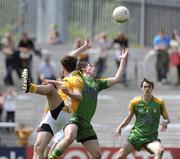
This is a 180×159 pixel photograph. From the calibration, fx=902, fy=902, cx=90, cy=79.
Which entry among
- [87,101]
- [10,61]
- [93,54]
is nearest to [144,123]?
[87,101]

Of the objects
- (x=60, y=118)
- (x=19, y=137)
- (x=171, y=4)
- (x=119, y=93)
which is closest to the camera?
(x=60, y=118)

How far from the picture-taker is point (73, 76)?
1480 cm

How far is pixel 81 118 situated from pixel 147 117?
2108mm

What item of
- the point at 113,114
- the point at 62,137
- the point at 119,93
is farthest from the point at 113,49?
the point at 62,137

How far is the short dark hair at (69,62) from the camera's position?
14.6 meters

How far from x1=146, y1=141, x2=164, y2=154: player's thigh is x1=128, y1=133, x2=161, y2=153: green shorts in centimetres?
7

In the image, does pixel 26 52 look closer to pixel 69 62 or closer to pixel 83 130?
pixel 83 130

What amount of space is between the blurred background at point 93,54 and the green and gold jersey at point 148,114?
156 cm

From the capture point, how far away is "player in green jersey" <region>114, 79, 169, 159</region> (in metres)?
16.7

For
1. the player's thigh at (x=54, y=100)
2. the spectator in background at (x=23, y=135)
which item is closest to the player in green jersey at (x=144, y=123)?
the player's thigh at (x=54, y=100)

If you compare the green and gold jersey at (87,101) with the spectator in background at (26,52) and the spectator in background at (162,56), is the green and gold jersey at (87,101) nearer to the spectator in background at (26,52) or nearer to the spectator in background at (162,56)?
the spectator in background at (26,52)

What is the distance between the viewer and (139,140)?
55.2ft

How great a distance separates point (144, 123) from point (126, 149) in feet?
1.94

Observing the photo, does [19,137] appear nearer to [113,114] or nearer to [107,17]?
[113,114]
